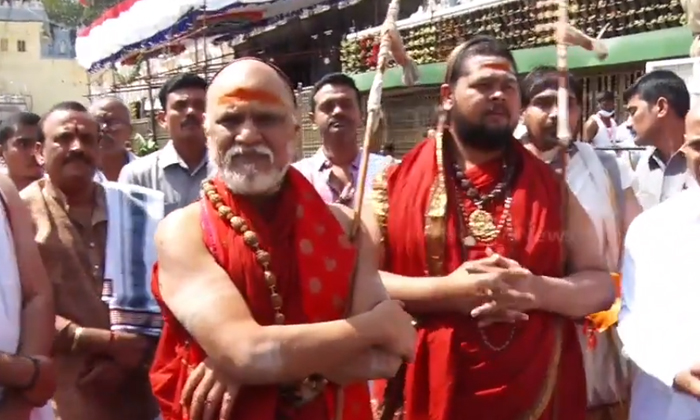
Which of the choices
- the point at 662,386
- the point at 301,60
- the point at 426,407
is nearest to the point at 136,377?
the point at 426,407

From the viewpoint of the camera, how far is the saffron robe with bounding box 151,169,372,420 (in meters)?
2.35

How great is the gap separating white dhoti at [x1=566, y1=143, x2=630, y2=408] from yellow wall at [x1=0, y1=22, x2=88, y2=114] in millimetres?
45853

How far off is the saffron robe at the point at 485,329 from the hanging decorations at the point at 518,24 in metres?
4.96

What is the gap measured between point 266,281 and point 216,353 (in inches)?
8.8

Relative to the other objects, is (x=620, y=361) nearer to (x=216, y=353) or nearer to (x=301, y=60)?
(x=216, y=353)

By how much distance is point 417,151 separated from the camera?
11.0 ft

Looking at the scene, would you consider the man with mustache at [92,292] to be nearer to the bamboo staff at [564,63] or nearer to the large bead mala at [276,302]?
the large bead mala at [276,302]

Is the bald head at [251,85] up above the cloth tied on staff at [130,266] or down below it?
above

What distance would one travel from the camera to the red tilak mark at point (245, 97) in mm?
2404

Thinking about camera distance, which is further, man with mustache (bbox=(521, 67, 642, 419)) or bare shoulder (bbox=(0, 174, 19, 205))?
man with mustache (bbox=(521, 67, 642, 419))

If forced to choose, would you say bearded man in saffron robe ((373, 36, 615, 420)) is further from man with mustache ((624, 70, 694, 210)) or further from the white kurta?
man with mustache ((624, 70, 694, 210))

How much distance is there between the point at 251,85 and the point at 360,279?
0.56m

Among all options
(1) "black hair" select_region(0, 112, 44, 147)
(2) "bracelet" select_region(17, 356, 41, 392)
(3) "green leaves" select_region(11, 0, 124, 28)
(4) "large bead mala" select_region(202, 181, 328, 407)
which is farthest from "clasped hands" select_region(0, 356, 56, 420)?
(3) "green leaves" select_region(11, 0, 124, 28)

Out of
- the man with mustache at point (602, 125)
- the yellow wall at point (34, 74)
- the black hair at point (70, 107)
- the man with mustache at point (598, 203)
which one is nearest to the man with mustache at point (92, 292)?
the black hair at point (70, 107)
